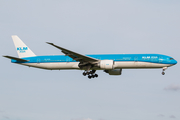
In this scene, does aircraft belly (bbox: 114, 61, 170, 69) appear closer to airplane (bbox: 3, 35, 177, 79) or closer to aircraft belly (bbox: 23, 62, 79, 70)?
airplane (bbox: 3, 35, 177, 79)

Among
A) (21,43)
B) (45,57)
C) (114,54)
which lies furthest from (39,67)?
(114,54)

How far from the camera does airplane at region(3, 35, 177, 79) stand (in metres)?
45.4

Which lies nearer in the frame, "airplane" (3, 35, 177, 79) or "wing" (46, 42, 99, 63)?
"wing" (46, 42, 99, 63)

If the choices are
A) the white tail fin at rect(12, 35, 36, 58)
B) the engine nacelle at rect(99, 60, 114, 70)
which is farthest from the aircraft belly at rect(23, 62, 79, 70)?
the engine nacelle at rect(99, 60, 114, 70)

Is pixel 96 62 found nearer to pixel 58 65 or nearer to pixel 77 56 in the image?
pixel 77 56

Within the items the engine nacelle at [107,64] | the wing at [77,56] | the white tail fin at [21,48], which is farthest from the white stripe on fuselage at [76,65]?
the white tail fin at [21,48]

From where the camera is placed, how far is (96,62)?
4631 cm

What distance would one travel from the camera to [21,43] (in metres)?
53.7

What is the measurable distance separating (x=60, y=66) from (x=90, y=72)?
4.71 metres

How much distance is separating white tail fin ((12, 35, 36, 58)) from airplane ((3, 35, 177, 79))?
174 cm

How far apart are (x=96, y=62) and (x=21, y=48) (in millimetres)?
14329

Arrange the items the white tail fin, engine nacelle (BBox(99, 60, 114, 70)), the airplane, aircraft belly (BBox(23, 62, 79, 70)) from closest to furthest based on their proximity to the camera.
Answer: engine nacelle (BBox(99, 60, 114, 70))
the airplane
aircraft belly (BBox(23, 62, 79, 70))
the white tail fin

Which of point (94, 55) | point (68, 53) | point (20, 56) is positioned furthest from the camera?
point (20, 56)

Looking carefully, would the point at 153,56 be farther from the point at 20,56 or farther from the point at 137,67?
the point at 20,56
